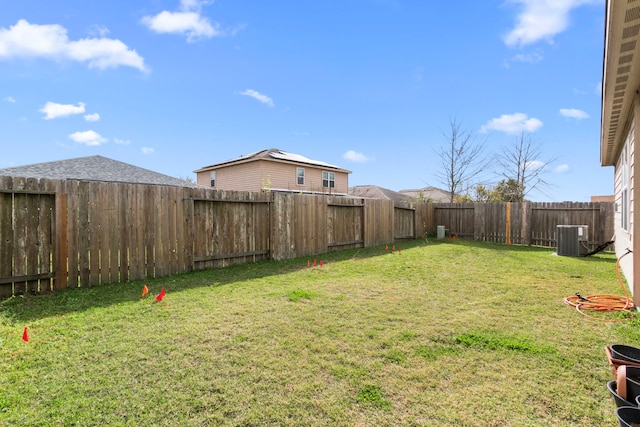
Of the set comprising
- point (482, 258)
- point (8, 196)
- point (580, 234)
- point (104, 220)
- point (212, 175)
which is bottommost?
point (482, 258)

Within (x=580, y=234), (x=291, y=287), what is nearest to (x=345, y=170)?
(x=580, y=234)

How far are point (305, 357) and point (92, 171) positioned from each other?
51.4 ft

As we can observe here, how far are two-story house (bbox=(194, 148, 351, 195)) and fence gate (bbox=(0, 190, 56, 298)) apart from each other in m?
15.7

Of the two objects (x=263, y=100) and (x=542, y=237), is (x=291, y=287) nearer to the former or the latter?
(x=542, y=237)

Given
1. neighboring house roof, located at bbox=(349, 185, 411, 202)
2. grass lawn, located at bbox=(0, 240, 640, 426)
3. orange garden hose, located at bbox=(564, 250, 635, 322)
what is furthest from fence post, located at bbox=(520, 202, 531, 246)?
neighboring house roof, located at bbox=(349, 185, 411, 202)

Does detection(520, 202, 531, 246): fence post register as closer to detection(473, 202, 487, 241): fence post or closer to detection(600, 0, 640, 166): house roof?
detection(473, 202, 487, 241): fence post

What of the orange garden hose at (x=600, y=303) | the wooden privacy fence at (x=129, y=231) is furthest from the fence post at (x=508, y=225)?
the wooden privacy fence at (x=129, y=231)

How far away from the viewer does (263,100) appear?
21031 mm

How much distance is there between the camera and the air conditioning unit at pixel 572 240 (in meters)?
9.16

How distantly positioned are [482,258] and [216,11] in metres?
10.0

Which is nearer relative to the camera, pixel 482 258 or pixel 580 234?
pixel 482 258

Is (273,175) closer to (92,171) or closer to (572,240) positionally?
(92,171)

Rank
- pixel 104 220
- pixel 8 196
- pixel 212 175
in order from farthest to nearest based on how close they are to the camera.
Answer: pixel 212 175 < pixel 104 220 < pixel 8 196

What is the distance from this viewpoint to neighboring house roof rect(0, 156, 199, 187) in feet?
41.1
